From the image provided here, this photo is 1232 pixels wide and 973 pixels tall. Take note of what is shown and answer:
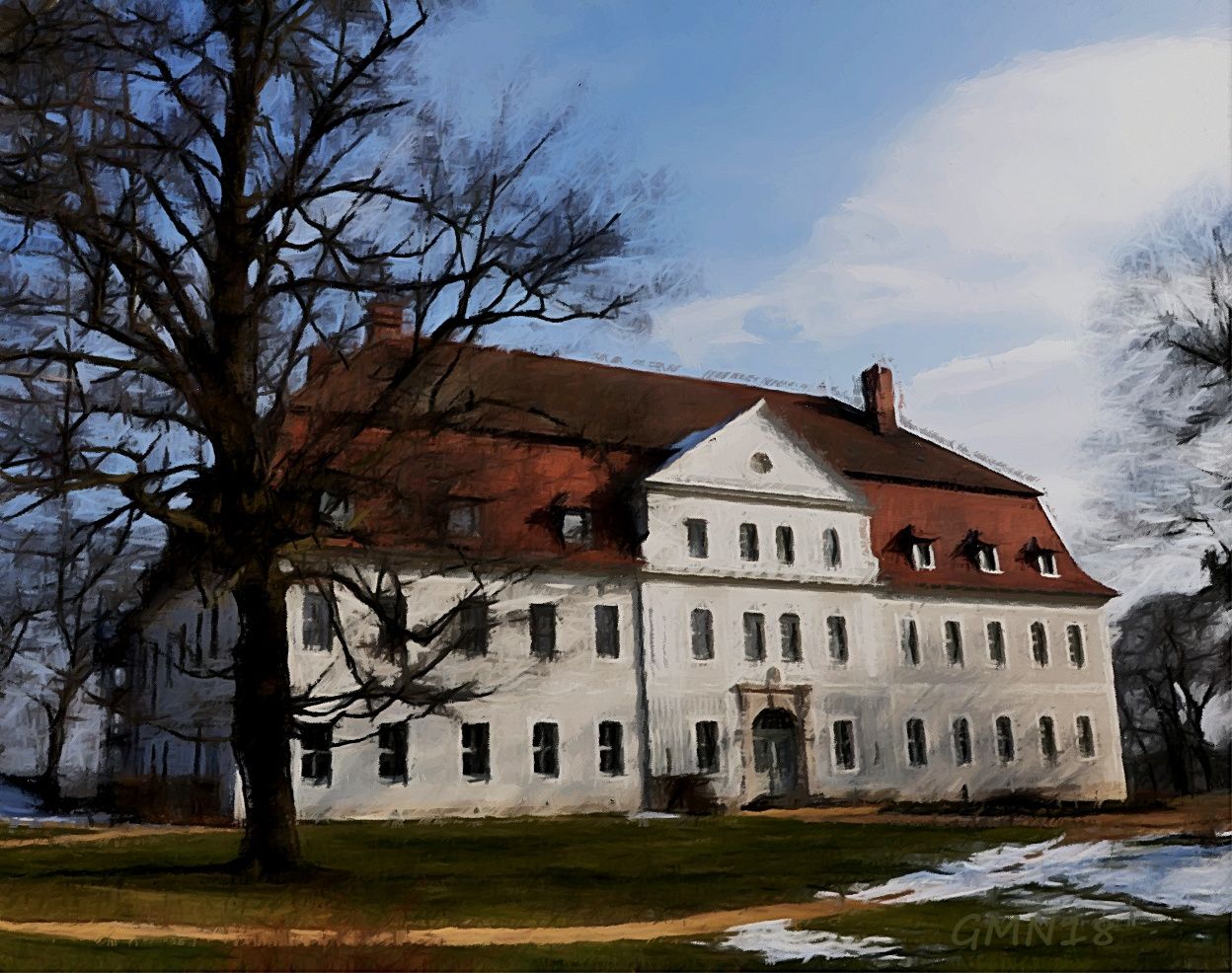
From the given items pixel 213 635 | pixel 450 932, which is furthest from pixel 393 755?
pixel 450 932

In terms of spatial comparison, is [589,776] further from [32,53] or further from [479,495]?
[32,53]

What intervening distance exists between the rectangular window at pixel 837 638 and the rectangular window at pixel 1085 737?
9.25 m

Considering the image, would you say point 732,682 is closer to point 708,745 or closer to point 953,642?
point 708,745

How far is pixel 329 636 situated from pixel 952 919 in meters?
19.6

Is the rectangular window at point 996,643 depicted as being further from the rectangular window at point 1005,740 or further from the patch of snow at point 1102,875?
the patch of snow at point 1102,875

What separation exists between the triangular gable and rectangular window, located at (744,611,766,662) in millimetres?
3417

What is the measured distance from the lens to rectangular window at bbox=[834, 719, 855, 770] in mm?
36312

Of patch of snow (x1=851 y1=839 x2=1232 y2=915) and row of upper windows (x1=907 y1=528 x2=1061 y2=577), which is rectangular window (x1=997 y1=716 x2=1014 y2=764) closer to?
row of upper windows (x1=907 y1=528 x2=1061 y2=577)

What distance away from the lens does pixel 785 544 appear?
3662cm

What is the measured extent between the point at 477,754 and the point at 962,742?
15.3m

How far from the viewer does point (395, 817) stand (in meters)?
30.2

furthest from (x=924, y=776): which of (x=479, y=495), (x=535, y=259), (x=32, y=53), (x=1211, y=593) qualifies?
(x=32, y=53)

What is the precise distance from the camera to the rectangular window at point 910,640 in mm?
38156

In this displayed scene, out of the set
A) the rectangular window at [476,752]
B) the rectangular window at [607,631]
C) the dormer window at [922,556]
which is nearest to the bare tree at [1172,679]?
the dormer window at [922,556]
